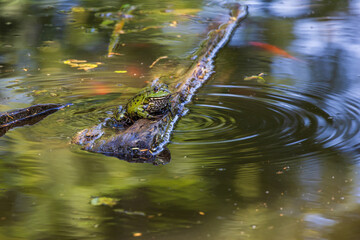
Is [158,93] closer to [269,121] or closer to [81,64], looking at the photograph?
[269,121]

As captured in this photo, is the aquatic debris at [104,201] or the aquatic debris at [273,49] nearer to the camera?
the aquatic debris at [104,201]

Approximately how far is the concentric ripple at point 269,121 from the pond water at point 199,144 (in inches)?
0.5

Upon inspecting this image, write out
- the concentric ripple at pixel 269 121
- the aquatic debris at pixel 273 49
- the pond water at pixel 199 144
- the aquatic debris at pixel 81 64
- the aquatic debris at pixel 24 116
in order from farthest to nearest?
the aquatic debris at pixel 273 49 < the aquatic debris at pixel 81 64 < the aquatic debris at pixel 24 116 < the concentric ripple at pixel 269 121 < the pond water at pixel 199 144

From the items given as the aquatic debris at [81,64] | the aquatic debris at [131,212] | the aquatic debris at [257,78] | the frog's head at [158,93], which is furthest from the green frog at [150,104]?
the aquatic debris at [81,64]

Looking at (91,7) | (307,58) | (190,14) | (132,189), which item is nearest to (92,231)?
(132,189)

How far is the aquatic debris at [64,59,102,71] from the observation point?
6746mm

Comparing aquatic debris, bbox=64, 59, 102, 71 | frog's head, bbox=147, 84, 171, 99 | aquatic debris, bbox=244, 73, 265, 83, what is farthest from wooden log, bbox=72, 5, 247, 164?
aquatic debris, bbox=64, 59, 102, 71

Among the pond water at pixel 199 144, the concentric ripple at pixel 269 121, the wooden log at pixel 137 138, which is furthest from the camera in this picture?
the concentric ripple at pixel 269 121

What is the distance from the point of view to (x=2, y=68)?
22.4 ft

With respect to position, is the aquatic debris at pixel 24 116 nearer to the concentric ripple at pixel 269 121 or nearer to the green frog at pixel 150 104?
the green frog at pixel 150 104

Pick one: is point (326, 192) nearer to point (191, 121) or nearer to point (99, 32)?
point (191, 121)

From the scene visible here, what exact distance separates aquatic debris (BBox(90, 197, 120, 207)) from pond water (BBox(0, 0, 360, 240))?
0.05 ft

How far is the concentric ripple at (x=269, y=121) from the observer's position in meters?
4.26

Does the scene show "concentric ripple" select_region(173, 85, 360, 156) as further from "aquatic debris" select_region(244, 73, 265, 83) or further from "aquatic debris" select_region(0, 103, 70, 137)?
"aquatic debris" select_region(0, 103, 70, 137)
